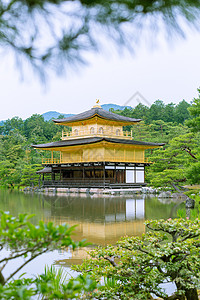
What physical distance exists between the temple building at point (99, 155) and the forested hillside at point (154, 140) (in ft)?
5.22

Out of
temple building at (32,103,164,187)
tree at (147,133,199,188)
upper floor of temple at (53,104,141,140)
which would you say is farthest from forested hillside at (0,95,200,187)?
upper floor of temple at (53,104,141,140)

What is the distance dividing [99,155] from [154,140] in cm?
753

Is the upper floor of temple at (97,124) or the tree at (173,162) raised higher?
the upper floor of temple at (97,124)

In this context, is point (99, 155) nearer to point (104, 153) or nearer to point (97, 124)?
point (104, 153)

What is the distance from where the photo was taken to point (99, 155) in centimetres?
2361

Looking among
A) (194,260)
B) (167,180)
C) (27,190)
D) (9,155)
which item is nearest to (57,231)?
(194,260)

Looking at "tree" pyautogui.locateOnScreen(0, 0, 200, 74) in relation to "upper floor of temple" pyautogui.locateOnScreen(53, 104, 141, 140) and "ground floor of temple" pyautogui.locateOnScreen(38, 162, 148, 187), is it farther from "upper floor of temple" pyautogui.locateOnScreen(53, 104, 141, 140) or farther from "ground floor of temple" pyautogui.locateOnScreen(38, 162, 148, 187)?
"upper floor of temple" pyautogui.locateOnScreen(53, 104, 141, 140)

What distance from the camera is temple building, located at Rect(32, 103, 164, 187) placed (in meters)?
23.2

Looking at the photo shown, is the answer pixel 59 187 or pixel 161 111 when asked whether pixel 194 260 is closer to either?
pixel 59 187

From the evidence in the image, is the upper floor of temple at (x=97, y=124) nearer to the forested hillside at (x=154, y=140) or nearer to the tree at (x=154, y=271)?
the forested hillside at (x=154, y=140)

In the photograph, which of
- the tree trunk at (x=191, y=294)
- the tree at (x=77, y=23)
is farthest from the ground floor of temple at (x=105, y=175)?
the tree at (x=77, y=23)

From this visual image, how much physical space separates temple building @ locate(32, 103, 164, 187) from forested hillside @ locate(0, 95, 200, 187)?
5.22 ft

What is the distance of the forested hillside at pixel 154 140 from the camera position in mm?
14208

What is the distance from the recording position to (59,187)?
24875mm
